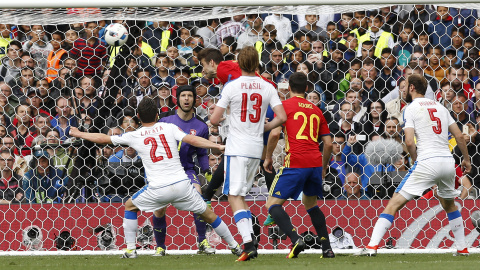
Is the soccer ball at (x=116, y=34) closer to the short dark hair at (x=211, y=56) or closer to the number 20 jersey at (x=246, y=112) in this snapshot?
the short dark hair at (x=211, y=56)

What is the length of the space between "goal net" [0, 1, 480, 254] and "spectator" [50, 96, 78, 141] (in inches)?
0.7

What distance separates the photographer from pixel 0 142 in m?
8.69

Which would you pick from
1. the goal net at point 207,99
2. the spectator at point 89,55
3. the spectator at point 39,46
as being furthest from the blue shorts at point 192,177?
the spectator at point 39,46

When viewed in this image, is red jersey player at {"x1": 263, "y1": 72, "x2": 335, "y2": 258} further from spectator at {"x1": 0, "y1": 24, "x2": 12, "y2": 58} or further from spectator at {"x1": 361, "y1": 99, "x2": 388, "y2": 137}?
spectator at {"x1": 0, "y1": 24, "x2": 12, "y2": 58}

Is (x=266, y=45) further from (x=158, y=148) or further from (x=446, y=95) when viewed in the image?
(x=158, y=148)

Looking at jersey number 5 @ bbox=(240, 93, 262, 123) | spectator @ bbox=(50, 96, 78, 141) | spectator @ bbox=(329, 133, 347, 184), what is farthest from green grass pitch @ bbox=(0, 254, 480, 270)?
spectator @ bbox=(50, 96, 78, 141)

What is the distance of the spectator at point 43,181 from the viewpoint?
8.23 meters

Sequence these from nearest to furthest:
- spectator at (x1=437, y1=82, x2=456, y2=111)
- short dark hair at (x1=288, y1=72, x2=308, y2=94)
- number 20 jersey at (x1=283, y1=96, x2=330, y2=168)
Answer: number 20 jersey at (x1=283, y1=96, x2=330, y2=168)
short dark hair at (x1=288, y1=72, x2=308, y2=94)
spectator at (x1=437, y1=82, x2=456, y2=111)

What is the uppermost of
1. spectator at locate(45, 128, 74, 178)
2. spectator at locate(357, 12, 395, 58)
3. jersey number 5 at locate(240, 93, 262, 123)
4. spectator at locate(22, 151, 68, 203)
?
spectator at locate(357, 12, 395, 58)

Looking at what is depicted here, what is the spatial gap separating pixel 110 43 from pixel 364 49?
3.16 metres

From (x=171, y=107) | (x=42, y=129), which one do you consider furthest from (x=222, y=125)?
(x=42, y=129)

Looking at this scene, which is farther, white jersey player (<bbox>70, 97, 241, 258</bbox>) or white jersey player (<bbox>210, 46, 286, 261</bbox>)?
white jersey player (<bbox>70, 97, 241, 258</bbox>)

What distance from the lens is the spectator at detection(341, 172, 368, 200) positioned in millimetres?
7939

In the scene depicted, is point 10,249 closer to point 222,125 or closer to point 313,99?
point 222,125
